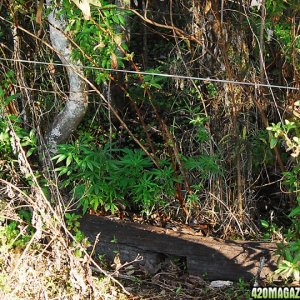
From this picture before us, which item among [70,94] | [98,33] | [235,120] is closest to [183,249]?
[235,120]

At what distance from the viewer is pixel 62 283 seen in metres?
4.41

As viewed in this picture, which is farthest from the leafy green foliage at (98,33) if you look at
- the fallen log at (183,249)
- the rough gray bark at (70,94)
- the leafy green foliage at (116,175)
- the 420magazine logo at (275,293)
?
the 420magazine logo at (275,293)

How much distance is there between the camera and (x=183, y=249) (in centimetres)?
472

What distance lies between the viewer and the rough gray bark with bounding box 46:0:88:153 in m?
4.82

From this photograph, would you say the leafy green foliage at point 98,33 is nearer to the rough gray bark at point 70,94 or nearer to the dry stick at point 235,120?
the rough gray bark at point 70,94

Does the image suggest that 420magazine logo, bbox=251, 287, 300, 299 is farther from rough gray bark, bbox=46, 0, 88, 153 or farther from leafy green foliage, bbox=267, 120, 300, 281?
rough gray bark, bbox=46, 0, 88, 153

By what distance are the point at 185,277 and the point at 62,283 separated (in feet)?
3.06

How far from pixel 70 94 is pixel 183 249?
62.1 inches

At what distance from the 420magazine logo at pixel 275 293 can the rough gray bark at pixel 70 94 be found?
2.05 m

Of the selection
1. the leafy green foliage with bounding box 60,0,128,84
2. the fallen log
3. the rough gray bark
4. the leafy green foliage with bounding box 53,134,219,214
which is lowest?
the fallen log

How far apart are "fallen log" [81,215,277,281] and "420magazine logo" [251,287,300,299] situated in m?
0.25

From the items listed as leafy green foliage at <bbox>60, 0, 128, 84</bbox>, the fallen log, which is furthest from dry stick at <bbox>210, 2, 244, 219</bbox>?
leafy green foliage at <bbox>60, 0, 128, 84</bbox>

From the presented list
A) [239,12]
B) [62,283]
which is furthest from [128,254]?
[239,12]

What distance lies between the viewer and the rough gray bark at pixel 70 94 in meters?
4.82
